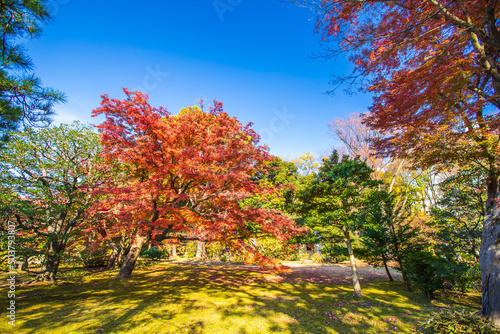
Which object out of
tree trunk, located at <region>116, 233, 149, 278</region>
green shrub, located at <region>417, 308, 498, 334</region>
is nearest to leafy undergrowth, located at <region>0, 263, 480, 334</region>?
tree trunk, located at <region>116, 233, 149, 278</region>

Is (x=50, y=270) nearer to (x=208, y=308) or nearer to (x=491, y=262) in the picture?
(x=208, y=308)

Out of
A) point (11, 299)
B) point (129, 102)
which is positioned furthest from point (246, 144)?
point (11, 299)

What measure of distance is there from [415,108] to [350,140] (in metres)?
11.7

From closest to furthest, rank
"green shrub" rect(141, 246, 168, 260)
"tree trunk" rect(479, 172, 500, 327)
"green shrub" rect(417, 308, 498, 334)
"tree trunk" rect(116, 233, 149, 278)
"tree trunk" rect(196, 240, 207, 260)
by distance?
"green shrub" rect(417, 308, 498, 334), "tree trunk" rect(479, 172, 500, 327), "tree trunk" rect(116, 233, 149, 278), "green shrub" rect(141, 246, 168, 260), "tree trunk" rect(196, 240, 207, 260)

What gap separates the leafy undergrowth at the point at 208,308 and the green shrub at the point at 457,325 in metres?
0.71

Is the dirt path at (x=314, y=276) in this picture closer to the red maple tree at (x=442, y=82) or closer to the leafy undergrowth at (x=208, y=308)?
the leafy undergrowth at (x=208, y=308)

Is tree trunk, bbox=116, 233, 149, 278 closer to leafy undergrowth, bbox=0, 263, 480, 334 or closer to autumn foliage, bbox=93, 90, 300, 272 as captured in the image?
leafy undergrowth, bbox=0, 263, 480, 334

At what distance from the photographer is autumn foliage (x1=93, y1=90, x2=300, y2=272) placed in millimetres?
5645

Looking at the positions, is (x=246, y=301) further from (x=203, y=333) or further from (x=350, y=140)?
(x=350, y=140)

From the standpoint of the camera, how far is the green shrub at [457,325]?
3.09m

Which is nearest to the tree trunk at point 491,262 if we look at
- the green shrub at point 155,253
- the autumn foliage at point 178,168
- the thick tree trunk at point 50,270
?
the autumn foliage at point 178,168

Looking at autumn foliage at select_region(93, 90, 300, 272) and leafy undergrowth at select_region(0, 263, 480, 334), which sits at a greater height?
autumn foliage at select_region(93, 90, 300, 272)

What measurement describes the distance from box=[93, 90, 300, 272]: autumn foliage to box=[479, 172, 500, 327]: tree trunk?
14.9ft

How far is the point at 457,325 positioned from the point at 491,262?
200 cm
